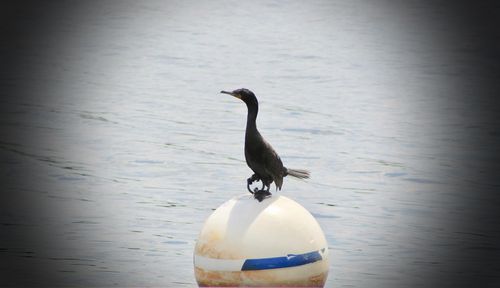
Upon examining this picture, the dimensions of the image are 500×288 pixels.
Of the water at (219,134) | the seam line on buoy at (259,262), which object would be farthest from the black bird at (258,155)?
the water at (219,134)

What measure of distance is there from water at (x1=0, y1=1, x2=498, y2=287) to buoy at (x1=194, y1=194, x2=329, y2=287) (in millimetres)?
2108

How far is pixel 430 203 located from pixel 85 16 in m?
11.9

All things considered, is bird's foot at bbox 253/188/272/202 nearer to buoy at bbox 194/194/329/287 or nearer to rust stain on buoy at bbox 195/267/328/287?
buoy at bbox 194/194/329/287

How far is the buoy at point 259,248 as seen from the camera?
376 inches

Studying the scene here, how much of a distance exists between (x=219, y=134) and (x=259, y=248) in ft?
26.8

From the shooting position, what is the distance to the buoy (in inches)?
376

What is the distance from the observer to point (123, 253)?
12.9 meters

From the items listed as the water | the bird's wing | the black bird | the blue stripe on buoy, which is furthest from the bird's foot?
the water

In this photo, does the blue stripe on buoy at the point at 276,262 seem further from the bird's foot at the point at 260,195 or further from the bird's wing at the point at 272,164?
the bird's wing at the point at 272,164

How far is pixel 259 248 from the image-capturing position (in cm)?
956

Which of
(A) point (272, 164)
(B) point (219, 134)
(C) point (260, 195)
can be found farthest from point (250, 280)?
(B) point (219, 134)

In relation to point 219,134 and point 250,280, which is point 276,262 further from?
point 219,134

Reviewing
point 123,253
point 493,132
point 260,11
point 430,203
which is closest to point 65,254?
point 123,253

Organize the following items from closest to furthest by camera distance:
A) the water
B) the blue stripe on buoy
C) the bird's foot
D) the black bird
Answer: the blue stripe on buoy, the bird's foot, the black bird, the water
